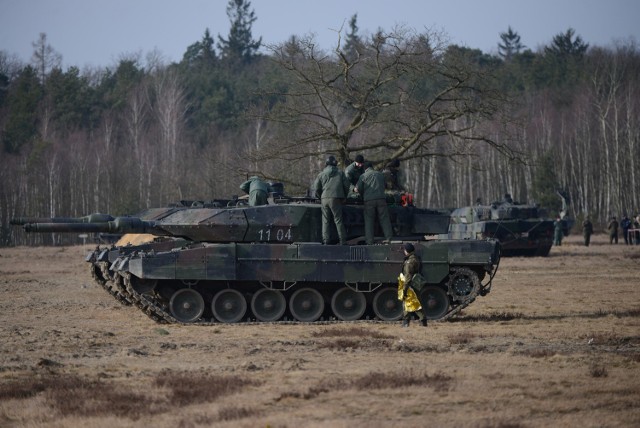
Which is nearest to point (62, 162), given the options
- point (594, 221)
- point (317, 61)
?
point (594, 221)

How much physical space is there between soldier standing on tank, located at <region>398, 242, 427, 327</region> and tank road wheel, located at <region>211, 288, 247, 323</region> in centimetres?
301

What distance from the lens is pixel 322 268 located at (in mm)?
20719

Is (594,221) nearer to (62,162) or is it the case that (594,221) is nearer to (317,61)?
(62,162)

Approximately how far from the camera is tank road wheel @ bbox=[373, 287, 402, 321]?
21312mm

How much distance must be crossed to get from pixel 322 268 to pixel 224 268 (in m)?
1.80

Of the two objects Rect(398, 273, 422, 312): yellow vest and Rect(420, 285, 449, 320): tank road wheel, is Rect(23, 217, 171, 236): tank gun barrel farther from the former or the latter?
Rect(420, 285, 449, 320): tank road wheel

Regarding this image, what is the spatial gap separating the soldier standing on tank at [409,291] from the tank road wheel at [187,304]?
3734 mm

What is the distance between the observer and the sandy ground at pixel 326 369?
11672 mm

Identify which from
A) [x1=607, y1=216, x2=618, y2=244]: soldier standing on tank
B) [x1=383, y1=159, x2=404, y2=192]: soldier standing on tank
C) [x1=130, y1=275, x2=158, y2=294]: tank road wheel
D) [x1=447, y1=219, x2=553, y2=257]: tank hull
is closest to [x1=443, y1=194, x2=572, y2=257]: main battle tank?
[x1=447, y1=219, x2=553, y2=257]: tank hull

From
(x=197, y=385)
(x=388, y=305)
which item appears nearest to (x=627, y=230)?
(x=388, y=305)

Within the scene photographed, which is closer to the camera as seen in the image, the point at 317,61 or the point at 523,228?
the point at 317,61

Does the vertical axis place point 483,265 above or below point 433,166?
below

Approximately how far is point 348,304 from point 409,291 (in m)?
1.67

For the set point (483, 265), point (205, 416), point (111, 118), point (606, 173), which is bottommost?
point (205, 416)
